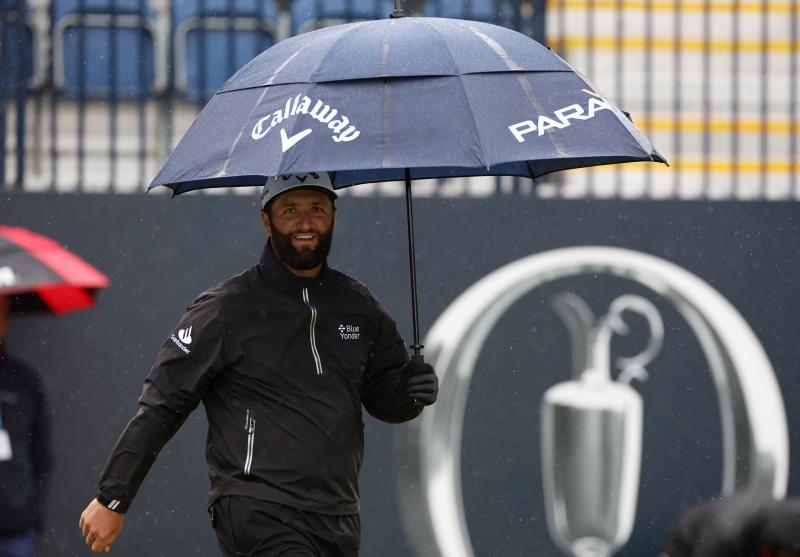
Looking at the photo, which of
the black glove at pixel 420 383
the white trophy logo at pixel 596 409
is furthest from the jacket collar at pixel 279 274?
the white trophy logo at pixel 596 409

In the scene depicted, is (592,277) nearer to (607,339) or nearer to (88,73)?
(607,339)

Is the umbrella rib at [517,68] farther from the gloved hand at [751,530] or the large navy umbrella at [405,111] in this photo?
the gloved hand at [751,530]

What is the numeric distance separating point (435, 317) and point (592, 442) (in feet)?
3.55

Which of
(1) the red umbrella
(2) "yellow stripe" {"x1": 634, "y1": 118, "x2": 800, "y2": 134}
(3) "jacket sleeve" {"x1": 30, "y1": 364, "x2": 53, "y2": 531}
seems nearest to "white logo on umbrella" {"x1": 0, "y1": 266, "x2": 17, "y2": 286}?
(1) the red umbrella

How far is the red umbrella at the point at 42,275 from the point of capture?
21.1 feet

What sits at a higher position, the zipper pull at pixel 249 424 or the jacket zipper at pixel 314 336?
the jacket zipper at pixel 314 336

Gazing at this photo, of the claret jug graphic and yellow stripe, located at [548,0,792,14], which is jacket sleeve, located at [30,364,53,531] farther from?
yellow stripe, located at [548,0,792,14]

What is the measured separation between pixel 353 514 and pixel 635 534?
315 centimetres

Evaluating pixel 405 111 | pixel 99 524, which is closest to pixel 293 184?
pixel 405 111

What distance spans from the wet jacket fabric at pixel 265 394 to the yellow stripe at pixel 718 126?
3552 millimetres

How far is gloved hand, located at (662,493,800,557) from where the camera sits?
165 inches

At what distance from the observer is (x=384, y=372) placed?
15.2 feet

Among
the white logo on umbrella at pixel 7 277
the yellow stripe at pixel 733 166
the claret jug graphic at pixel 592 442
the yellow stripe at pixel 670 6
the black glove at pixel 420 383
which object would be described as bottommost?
the claret jug graphic at pixel 592 442

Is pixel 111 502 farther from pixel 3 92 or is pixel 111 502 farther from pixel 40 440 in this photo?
pixel 3 92
